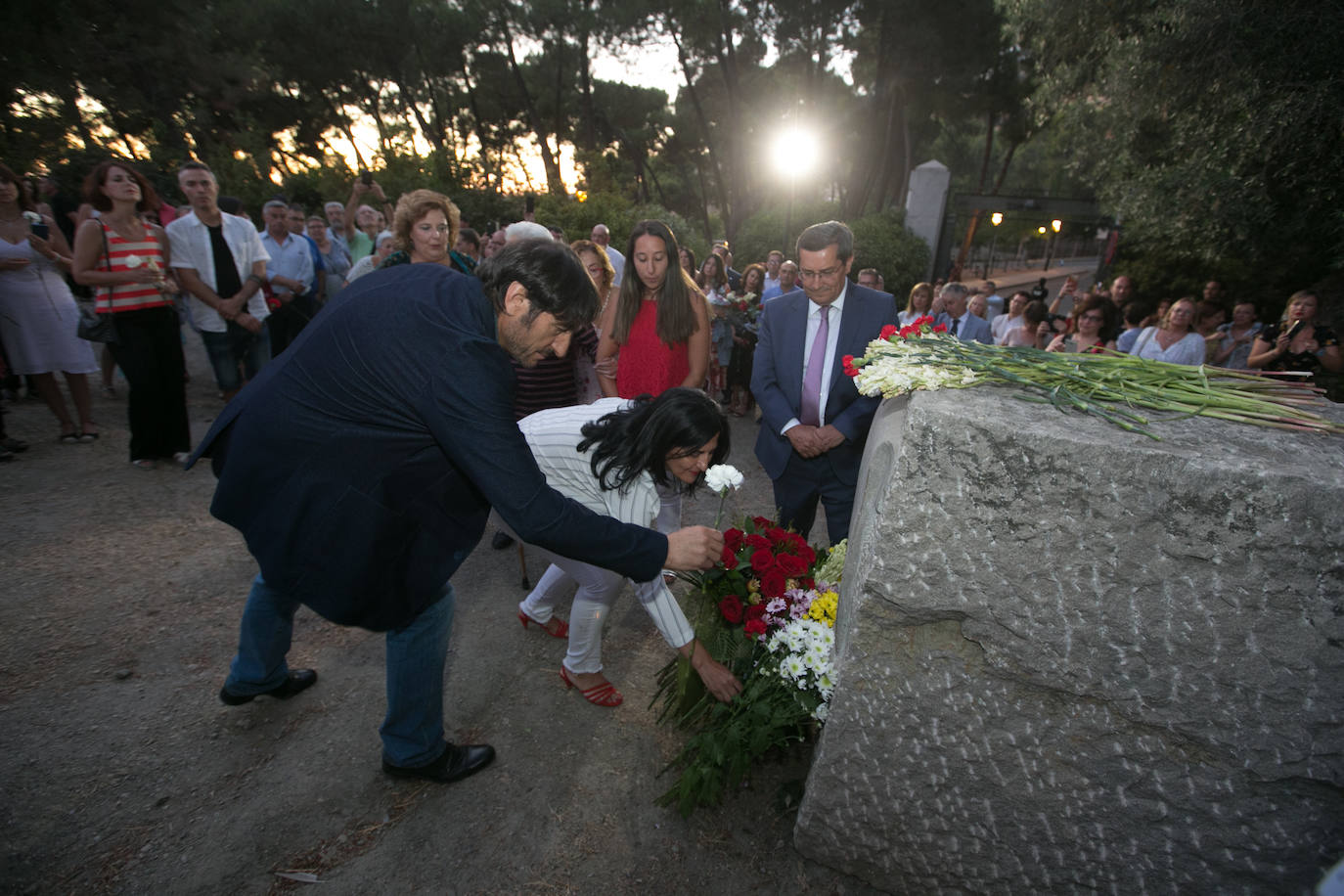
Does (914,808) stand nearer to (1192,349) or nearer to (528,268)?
(528,268)

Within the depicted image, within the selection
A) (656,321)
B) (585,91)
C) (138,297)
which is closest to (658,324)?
(656,321)

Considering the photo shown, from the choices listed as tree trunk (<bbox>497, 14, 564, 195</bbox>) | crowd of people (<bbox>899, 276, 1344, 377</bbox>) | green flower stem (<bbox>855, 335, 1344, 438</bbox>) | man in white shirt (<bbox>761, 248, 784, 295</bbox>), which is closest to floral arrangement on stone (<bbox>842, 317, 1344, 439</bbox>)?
green flower stem (<bbox>855, 335, 1344, 438</bbox>)

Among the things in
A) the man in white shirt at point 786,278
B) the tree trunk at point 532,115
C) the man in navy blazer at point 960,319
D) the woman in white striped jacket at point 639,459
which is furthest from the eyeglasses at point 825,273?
the tree trunk at point 532,115

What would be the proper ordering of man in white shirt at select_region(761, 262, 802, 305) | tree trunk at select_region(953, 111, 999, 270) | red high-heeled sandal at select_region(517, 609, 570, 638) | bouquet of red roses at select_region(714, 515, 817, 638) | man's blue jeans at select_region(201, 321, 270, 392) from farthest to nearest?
tree trunk at select_region(953, 111, 999, 270), man in white shirt at select_region(761, 262, 802, 305), man's blue jeans at select_region(201, 321, 270, 392), red high-heeled sandal at select_region(517, 609, 570, 638), bouquet of red roses at select_region(714, 515, 817, 638)

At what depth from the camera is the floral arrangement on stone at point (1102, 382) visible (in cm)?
168

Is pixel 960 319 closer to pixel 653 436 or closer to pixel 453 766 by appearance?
pixel 653 436

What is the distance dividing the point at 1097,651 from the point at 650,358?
253 centimetres

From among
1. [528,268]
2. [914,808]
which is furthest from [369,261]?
[914,808]

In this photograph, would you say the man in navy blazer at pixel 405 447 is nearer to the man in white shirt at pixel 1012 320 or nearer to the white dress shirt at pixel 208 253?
the white dress shirt at pixel 208 253

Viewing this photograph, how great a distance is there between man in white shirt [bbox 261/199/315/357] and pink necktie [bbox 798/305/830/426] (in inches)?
214

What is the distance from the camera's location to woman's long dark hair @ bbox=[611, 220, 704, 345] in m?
3.46

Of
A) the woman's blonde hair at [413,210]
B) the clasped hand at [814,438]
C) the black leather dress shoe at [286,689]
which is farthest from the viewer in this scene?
the woman's blonde hair at [413,210]

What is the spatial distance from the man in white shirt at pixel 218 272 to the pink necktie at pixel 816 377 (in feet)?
14.7

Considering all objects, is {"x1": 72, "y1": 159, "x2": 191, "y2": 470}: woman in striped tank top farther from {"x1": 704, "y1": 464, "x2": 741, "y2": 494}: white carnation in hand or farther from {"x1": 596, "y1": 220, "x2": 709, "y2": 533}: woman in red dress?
{"x1": 704, "y1": 464, "x2": 741, "y2": 494}: white carnation in hand
